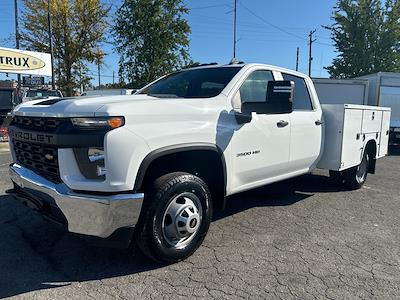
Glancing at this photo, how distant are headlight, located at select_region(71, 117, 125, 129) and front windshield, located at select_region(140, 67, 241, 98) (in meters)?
1.27

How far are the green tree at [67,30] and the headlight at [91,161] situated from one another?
1226 inches

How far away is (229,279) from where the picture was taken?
3.38 m

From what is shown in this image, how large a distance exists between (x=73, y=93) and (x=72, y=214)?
106ft

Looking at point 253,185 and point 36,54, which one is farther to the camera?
point 36,54

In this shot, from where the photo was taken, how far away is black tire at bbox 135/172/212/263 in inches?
132

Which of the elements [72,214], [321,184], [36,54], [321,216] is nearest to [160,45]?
[36,54]

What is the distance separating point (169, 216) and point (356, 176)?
14.2 feet

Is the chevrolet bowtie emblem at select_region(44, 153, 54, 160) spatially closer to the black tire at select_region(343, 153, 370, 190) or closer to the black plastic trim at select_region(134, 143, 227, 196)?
the black plastic trim at select_region(134, 143, 227, 196)

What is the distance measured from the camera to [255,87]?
4.63 m

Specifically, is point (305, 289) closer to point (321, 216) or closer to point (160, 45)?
point (321, 216)

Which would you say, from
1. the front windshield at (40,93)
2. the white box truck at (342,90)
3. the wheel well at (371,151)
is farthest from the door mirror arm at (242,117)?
the front windshield at (40,93)

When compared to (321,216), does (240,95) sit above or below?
above

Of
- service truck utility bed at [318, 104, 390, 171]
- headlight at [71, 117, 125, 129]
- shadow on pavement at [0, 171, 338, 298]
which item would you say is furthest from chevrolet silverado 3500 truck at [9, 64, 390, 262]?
service truck utility bed at [318, 104, 390, 171]

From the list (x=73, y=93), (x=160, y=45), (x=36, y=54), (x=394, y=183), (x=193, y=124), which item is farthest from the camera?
(x=73, y=93)
